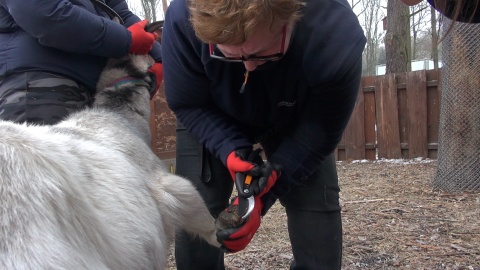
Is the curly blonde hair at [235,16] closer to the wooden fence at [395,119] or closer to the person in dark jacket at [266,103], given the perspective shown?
the person in dark jacket at [266,103]

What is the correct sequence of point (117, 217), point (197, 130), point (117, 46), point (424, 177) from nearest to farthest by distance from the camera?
point (117, 217)
point (197, 130)
point (117, 46)
point (424, 177)

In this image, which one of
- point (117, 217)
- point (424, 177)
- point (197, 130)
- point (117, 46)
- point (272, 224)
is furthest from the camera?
point (424, 177)

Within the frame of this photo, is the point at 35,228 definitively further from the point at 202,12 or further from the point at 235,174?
the point at 235,174

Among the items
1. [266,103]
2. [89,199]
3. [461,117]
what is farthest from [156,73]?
[461,117]

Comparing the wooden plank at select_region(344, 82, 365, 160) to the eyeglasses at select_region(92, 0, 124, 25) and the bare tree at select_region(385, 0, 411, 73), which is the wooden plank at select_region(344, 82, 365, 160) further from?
the eyeglasses at select_region(92, 0, 124, 25)

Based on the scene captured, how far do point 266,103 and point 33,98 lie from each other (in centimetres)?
117

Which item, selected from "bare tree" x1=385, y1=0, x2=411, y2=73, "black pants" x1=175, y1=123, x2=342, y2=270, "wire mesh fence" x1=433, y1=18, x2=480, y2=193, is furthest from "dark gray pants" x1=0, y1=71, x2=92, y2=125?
"bare tree" x1=385, y1=0, x2=411, y2=73

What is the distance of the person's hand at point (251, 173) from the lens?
2465 mm

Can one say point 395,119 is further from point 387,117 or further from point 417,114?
point 417,114

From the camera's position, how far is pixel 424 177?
289 inches

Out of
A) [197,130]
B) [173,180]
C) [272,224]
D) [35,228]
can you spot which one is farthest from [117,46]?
[272,224]

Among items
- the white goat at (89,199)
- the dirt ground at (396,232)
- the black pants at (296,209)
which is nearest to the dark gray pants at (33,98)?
the white goat at (89,199)

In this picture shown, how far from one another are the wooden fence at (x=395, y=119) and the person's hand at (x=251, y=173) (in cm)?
747

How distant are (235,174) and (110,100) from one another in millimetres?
981
